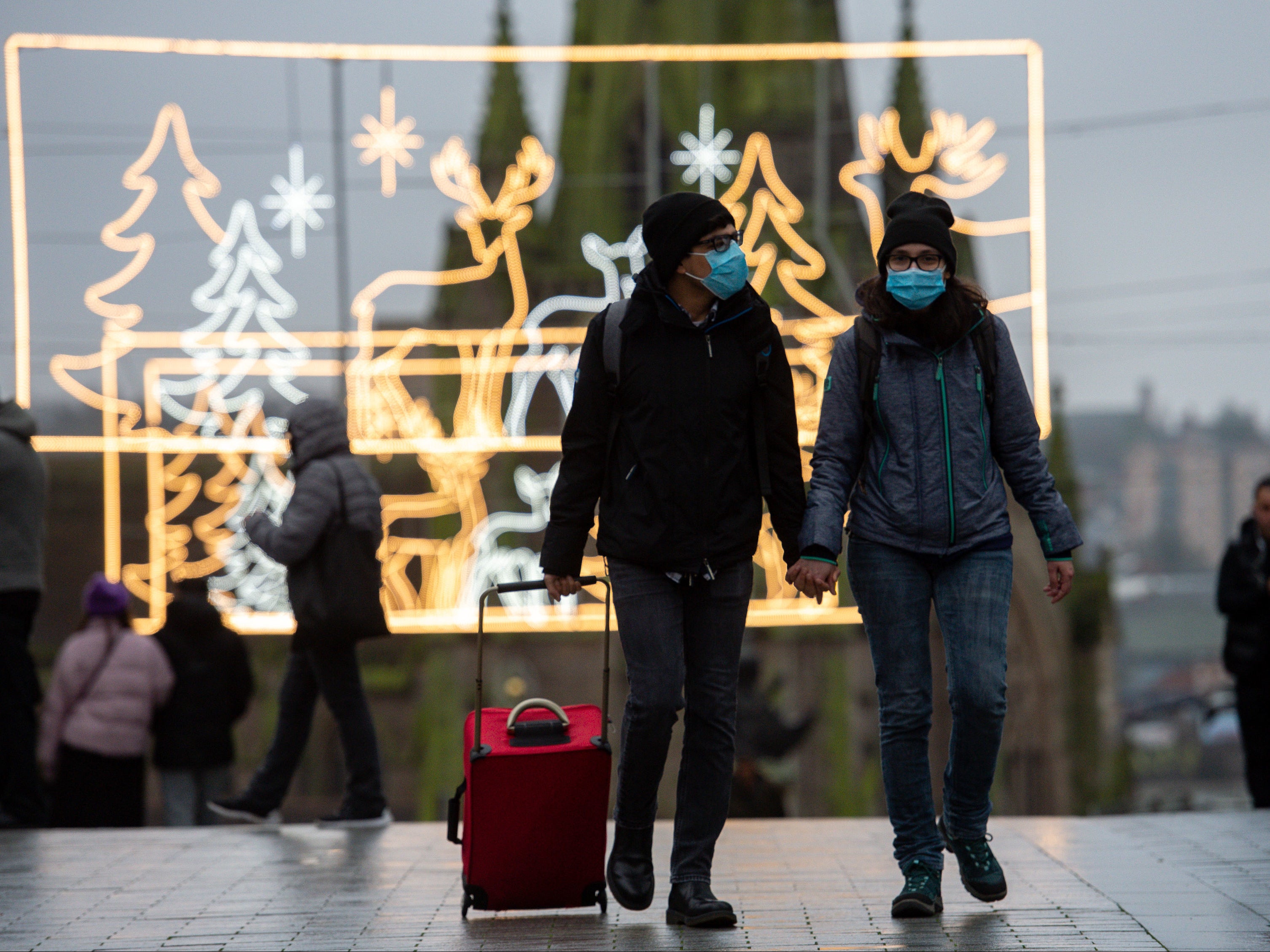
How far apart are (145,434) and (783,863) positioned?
7.49 m

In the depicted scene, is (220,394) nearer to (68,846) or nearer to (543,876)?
(68,846)

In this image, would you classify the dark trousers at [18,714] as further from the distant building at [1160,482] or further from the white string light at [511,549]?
the distant building at [1160,482]

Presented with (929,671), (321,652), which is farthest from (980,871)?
(321,652)

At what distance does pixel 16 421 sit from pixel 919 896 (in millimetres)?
4817

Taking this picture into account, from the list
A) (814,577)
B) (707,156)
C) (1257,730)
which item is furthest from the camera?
(707,156)

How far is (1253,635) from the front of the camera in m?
8.22

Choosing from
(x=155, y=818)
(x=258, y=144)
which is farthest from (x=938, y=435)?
(x=155, y=818)

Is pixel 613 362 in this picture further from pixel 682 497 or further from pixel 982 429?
pixel 982 429

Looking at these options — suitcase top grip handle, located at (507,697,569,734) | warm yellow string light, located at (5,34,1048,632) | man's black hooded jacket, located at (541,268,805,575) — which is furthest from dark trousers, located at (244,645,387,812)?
warm yellow string light, located at (5,34,1048,632)

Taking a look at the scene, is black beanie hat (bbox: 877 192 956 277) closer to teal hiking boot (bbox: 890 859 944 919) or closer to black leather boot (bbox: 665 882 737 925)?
teal hiking boot (bbox: 890 859 944 919)

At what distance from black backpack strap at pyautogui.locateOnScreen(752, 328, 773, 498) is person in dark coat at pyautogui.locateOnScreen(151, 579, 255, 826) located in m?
4.89

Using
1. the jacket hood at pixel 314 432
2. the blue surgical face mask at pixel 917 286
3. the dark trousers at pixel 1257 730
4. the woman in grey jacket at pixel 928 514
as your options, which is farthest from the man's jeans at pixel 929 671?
the dark trousers at pixel 1257 730

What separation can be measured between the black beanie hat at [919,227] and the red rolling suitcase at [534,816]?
121cm

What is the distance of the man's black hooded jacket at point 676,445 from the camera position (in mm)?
4496
